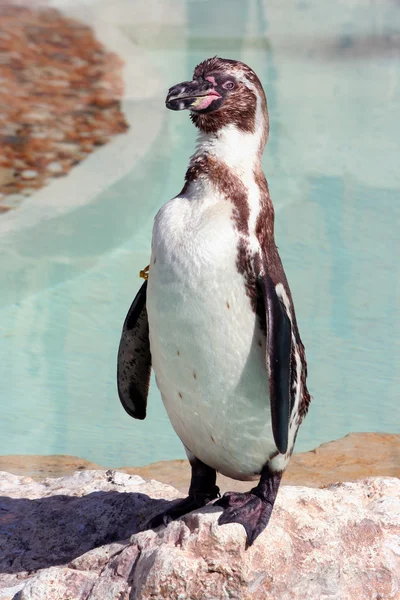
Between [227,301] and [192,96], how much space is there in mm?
450

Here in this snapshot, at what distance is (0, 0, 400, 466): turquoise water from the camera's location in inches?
174

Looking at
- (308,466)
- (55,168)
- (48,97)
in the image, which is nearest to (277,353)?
(308,466)

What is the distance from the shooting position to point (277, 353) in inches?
80.1

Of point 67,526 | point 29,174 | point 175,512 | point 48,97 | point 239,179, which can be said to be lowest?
point 67,526

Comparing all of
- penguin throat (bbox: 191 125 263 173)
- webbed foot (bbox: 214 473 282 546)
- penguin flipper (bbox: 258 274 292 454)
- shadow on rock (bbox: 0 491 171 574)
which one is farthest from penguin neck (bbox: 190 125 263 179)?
shadow on rock (bbox: 0 491 171 574)

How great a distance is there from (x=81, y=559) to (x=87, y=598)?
7.5 inches

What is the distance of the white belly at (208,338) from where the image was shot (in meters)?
2.04

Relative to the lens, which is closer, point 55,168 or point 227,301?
point 227,301

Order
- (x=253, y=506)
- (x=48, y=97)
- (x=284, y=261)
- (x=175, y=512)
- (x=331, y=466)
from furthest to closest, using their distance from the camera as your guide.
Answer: (x=48, y=97) < (x=284, y=261) < (x=331, y=466) < (x=175, y=512) < (x=253, y=506)

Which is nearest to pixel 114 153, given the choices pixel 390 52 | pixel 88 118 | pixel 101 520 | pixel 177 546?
pixel 88 118

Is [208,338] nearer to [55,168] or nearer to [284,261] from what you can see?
[284,261]

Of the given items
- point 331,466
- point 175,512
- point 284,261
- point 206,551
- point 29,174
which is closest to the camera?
point 206,551

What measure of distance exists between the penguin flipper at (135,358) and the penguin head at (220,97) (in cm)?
49

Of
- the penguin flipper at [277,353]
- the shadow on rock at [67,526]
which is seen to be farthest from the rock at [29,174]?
the penguin flipper at [277,353]
